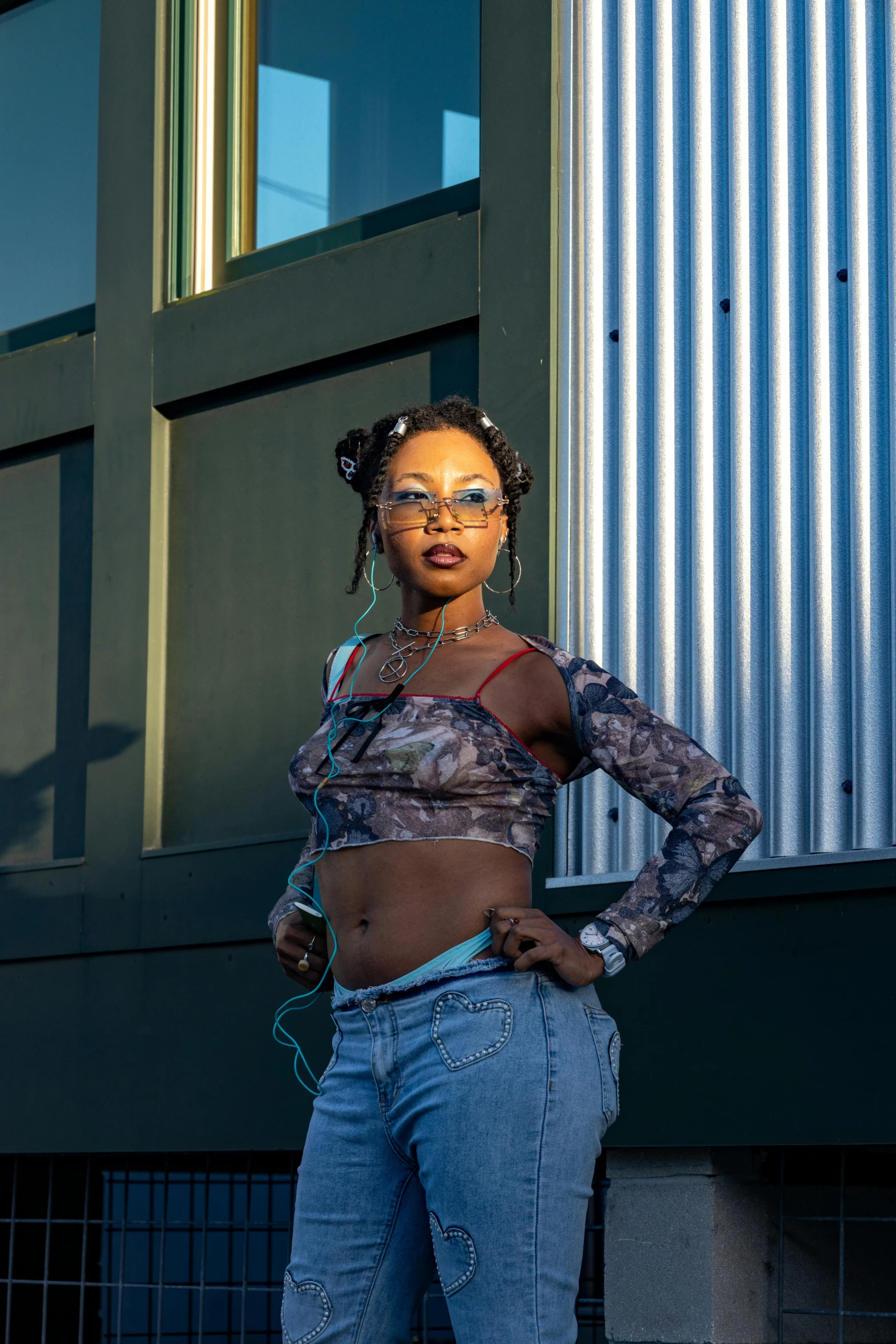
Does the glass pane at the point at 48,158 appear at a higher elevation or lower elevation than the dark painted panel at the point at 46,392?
higher

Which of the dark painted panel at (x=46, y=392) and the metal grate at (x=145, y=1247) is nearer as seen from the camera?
the metal grate at (x=145, y=1247)

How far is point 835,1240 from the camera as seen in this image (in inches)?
198

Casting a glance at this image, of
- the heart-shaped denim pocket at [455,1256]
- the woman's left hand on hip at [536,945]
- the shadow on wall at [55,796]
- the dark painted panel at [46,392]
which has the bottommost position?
the heart-shaped denim pocket at [455,1256]

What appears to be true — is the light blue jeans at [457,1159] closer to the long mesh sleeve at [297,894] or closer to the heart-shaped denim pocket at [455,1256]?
the heart-shaped denim pocket at [455,1256]

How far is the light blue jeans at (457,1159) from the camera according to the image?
2.83m

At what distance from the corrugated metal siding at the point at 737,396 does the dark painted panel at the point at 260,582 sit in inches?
27.7

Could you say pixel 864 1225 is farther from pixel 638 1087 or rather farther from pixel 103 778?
pixel 103 778

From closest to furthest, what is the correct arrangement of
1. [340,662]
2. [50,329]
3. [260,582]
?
[340,662]
[260,582]
[50,329]

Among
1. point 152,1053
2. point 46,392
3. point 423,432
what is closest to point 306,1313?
point 423,432

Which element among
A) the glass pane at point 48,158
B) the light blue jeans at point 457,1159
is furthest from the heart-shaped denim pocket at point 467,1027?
the glass pane at point 48,158

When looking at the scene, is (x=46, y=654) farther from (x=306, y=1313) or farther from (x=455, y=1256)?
(x=455, y=1256)

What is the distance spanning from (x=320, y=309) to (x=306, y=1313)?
3949 millimetres

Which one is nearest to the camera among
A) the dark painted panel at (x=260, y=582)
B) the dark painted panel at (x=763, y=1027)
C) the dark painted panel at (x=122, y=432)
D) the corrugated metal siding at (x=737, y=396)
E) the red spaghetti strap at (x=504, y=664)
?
the red spaghetti strap at (x=504, y=664)

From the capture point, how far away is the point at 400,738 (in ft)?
10.4
